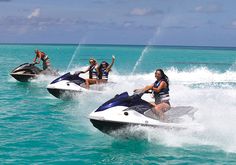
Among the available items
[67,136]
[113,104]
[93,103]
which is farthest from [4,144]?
[93,103]

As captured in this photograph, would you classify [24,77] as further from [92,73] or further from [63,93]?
[63,93]

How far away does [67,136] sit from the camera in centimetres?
1010

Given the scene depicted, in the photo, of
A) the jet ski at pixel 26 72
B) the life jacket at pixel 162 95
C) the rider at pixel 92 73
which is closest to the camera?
the life jacket at pixel 162 95

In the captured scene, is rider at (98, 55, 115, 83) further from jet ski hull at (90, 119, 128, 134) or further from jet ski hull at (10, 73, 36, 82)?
jet ski hull at (90, 119, 128, 134)

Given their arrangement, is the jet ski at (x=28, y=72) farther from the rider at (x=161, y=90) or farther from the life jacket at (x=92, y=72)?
the rider at (x=161, y=90)

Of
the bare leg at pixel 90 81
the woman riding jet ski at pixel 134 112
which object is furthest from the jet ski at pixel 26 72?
the woman riding jet ski at pixel 134 112

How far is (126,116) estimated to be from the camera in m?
8.82

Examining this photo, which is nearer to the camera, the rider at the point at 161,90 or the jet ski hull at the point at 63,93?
the rider at the point at 161,90

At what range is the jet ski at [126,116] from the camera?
878 cm

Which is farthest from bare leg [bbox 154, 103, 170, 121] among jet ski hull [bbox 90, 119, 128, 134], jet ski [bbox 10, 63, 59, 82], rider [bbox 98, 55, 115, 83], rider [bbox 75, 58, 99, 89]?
jet ski [bbox 10, 63, 59, 82]

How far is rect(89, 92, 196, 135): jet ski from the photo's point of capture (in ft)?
28.8

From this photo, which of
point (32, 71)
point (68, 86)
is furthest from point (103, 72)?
point (32, 71)

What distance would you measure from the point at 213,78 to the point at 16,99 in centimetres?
1505

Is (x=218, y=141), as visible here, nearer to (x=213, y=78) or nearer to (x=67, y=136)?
(x=67, y=136)
